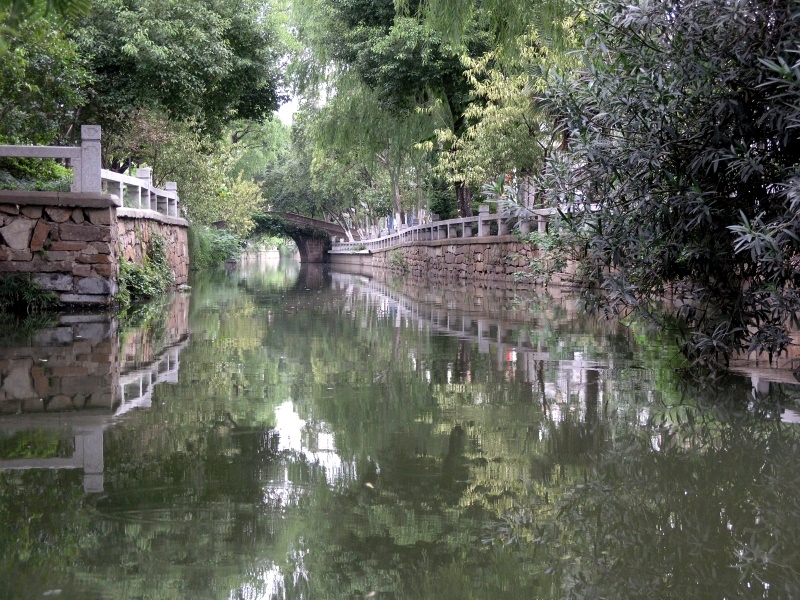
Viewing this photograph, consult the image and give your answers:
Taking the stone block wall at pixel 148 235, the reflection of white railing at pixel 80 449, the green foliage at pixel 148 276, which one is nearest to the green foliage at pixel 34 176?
the stone block wall at pixel 148 235

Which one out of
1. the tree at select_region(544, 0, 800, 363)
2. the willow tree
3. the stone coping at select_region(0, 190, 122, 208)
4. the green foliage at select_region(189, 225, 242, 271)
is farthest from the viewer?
the green foliage at select_region(189, 225, 242, 271)

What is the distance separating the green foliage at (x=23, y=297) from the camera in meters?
11.1

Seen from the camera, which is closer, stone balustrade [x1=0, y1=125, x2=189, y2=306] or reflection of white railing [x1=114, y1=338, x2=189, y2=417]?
reflection of white railing [x1=114, y1=338, x2=189, y2=417]

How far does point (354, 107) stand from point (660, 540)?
24449mm

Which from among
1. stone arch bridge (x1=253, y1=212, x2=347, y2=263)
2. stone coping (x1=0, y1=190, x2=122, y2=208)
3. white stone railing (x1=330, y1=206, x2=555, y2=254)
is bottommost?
stone coping (x1=0, y1=190, x2=122, y2=208)

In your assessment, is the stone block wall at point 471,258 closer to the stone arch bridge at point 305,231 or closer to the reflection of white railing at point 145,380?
the reflection of white railing at point 145,380

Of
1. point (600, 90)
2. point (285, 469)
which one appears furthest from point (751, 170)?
point (285, 469)

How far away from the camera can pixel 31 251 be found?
1126cm

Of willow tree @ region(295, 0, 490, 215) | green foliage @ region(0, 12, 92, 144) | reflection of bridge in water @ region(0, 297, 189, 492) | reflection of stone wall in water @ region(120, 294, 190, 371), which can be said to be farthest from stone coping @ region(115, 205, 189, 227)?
willow tree @ region(295, 0, 490, 215)

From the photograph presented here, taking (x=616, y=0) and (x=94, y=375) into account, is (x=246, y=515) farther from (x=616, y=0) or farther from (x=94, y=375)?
(x=616, y=0)

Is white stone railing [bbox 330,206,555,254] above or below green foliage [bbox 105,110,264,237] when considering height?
below

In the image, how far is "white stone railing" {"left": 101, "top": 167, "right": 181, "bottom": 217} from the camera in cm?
1322

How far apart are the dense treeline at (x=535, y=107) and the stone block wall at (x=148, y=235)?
215 centimetres

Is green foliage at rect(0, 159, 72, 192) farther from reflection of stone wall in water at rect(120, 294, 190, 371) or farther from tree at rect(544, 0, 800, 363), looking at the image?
tree at rect(544, 0, 800, 363)
